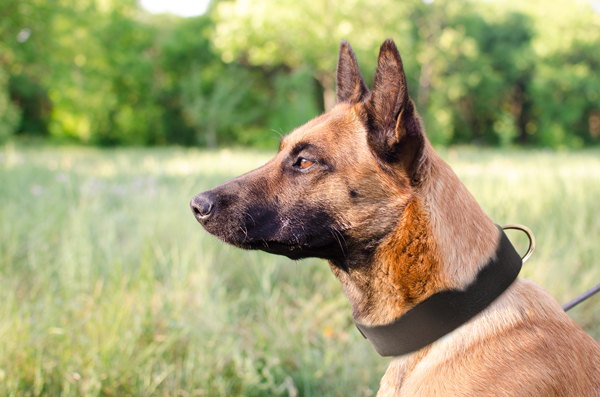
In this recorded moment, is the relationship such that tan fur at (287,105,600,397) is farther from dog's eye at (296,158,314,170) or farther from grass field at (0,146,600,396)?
grass field at (0,146,600,396)

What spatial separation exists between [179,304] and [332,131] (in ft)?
5.82

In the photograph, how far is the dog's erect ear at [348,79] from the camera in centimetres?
214

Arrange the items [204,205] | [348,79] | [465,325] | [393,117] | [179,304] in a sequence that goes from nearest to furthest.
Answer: [465,325], [393,117], [204,205], [348,79], [179,304]

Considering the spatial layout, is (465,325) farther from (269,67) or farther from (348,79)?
(269,67)

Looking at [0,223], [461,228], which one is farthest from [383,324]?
[0,223]

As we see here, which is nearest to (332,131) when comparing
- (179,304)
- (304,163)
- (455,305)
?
(304,163)

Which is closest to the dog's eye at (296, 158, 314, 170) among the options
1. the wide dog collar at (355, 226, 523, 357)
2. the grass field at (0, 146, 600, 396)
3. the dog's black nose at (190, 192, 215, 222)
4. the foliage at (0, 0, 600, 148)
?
the dog's black nose at (190, 192, 215, 222)

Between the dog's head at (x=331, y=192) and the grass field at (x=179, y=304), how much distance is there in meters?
0.99

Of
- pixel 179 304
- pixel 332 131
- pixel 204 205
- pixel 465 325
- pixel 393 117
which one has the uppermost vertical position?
pixel 393 117

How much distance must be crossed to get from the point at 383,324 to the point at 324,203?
22.3 inches

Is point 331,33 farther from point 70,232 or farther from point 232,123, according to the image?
point 70,232

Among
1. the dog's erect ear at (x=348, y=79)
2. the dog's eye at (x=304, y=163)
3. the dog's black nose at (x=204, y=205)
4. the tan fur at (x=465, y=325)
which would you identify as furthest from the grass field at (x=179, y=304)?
the dog's erect ear at (x=348, y=79)

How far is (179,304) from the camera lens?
292 centimetres

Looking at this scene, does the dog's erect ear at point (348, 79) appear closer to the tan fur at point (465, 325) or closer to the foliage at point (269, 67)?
the tan fur at point (465, 325)
